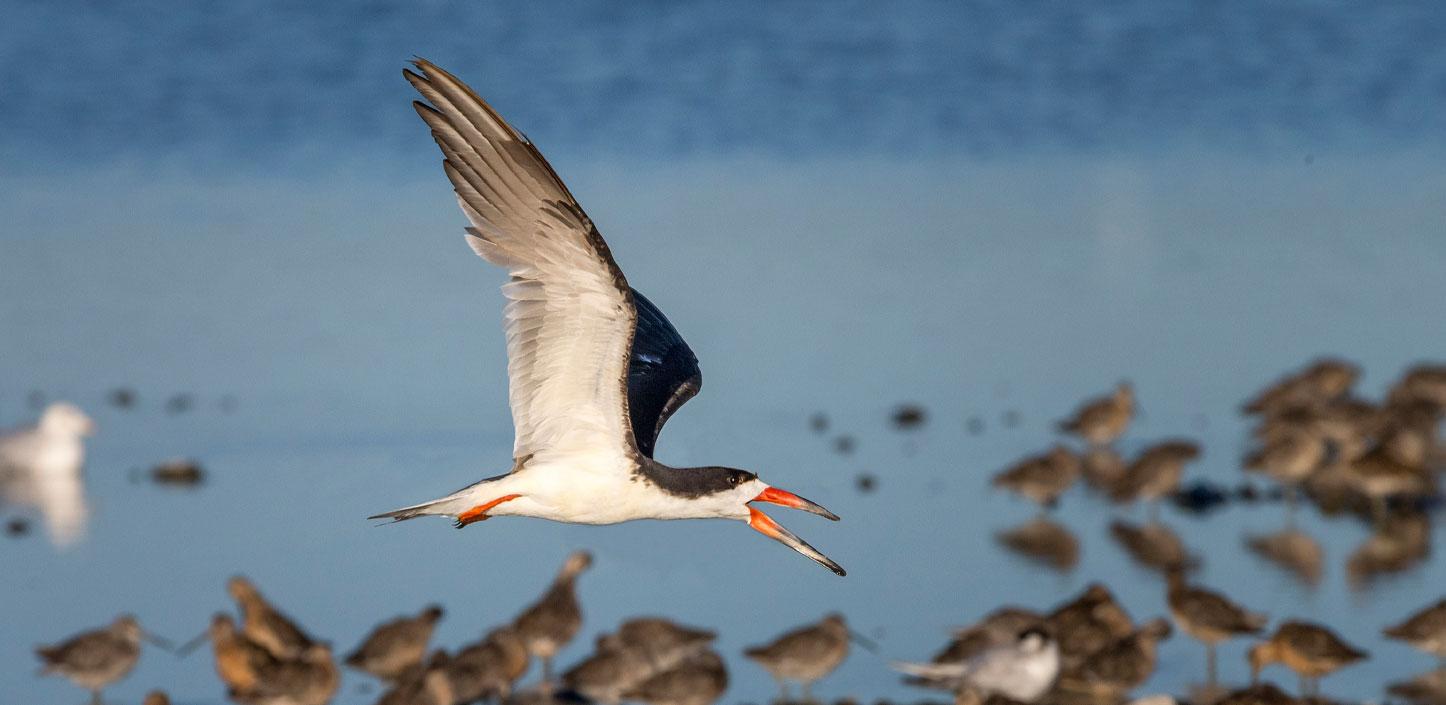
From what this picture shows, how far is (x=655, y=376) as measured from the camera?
916cm

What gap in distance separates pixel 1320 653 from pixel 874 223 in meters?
12.8

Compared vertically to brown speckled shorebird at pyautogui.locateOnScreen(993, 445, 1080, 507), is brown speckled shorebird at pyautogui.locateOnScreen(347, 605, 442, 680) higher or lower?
lower

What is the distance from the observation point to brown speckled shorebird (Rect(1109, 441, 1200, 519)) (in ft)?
46.2

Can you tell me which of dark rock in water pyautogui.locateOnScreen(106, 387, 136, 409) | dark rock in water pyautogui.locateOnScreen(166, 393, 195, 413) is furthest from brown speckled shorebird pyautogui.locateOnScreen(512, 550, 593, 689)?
dark rock in water pyautogui.locateOnScreen(106, 387, 136, 409)

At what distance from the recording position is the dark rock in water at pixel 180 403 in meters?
Result: 17.0

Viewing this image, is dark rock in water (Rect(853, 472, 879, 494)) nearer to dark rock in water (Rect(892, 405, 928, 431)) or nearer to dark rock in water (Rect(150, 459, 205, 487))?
dark rock in water (Rect(892, 405, 928, 431))

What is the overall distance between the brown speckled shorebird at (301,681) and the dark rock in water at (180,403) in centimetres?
633

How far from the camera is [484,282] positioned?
67.3 feet

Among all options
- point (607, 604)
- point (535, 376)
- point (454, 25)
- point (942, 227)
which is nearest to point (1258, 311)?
point (942, 227)

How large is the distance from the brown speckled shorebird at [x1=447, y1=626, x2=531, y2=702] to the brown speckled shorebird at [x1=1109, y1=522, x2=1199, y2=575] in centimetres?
393

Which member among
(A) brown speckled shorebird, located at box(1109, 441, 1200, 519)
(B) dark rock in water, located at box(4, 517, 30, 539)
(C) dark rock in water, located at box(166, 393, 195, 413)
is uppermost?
(C) dark rock in water, located at box(166, 393, 195, 413)

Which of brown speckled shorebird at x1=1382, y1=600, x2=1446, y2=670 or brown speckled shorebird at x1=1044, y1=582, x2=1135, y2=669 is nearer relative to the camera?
brown speckled shorebird at x1=1382, y1=600, x2=1446, y2=670

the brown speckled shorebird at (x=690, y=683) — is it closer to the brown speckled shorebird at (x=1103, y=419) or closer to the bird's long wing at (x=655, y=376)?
the bird's long wing at (x=655, y=376)

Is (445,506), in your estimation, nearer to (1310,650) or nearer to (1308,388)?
(1310,650)
